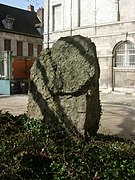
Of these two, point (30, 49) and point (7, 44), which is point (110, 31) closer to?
point (7, 44)

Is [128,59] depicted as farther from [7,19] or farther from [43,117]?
[7,19]

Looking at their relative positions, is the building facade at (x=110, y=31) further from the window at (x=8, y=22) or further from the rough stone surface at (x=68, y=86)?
the rough stone surface at (x=68, y=86)

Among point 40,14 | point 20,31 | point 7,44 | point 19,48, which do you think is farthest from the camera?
Answer: point 40,14

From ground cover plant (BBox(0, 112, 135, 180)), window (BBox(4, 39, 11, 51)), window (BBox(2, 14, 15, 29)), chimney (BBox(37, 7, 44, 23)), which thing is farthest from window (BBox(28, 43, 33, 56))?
ground cover plant (BBox(0, 112, 135, 180))

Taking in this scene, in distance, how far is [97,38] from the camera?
70.0 ft

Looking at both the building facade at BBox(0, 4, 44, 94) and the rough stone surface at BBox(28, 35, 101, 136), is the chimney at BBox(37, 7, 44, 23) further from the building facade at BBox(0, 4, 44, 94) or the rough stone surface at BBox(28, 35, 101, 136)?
the rough stone surface at BBox(28, 35, 101, 136)

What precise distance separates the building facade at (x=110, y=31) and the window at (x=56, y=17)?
3.06ft

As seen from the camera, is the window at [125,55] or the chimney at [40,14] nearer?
the window at [125,55]

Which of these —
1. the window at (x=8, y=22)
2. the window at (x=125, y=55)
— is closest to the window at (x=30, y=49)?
the window at (x=8, y=22)

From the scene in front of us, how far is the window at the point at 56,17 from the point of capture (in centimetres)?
2422

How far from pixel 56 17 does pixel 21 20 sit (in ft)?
44.5

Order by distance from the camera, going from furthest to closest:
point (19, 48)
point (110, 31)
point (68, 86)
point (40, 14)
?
point (40, 14)
point (19, 48)
point (110, 31)
point (68, 86)

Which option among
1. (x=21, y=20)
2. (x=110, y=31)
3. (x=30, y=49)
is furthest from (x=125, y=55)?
(x=21, y=20)

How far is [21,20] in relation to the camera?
3697 centimetres
